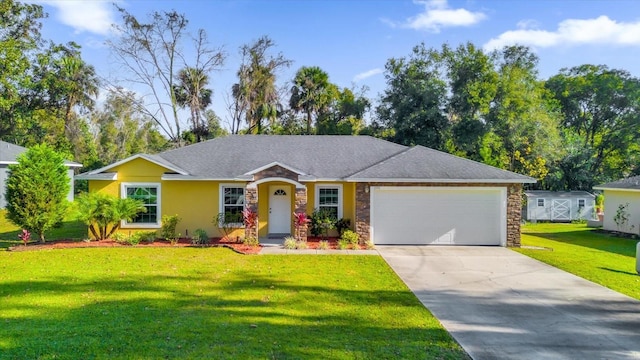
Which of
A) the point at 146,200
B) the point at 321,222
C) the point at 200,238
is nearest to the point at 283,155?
the point at 321,222

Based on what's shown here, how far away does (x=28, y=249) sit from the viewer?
12516 millimetres

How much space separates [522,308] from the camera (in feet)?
24.4

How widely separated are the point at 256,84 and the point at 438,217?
22914 millimetres

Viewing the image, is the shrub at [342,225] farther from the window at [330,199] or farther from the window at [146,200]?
the window at [146,200]

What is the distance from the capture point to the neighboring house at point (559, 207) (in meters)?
25.9

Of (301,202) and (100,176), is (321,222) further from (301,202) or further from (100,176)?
(100,176)

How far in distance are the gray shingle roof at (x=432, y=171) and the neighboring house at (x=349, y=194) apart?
38 mm

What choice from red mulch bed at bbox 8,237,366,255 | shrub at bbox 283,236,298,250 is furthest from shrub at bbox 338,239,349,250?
shrub at bbox 283,236,298,250

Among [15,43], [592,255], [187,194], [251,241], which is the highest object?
[15,43]

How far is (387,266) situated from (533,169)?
23.5 metres

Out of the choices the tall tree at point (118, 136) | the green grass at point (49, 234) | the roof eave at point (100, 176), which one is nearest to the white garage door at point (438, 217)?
the roof eave at point (100, 176)

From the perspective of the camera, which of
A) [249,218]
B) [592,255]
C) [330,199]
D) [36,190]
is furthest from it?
[330,199]

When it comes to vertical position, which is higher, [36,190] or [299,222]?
[36,190]

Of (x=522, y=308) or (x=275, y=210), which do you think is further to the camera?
(x=275, y=210)
